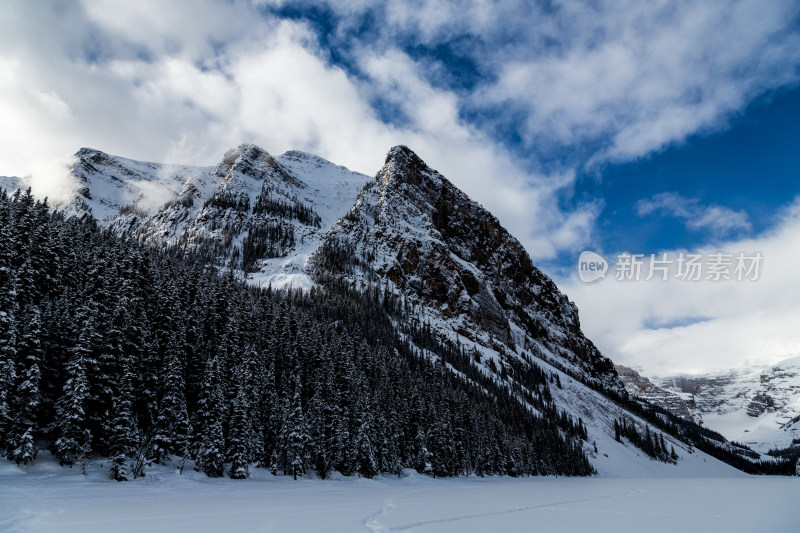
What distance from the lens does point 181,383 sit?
38594 millimetres

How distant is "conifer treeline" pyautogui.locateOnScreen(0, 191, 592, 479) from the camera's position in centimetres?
3103

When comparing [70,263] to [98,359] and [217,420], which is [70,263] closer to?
[98,359]

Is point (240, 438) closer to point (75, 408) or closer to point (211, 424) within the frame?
point (211, 424)

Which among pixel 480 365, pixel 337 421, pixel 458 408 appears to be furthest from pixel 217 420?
pixel 480 365

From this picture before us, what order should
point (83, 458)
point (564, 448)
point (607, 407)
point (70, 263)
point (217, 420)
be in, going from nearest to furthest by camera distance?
point (83, 458) → point (217, 420) → point (70, 263) → point (564, 448) → point (607, 407)

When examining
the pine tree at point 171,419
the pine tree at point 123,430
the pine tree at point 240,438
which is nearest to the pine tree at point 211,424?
the pine tree at point 240,438

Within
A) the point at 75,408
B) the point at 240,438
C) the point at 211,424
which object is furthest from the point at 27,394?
the point at 240,438

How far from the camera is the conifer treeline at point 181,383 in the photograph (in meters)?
31.0

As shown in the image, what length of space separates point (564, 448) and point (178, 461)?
10108 centimetres

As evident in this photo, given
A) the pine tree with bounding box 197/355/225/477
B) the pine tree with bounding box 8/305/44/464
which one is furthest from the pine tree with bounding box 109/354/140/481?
the pine tree with bounding box 197/355/225/477

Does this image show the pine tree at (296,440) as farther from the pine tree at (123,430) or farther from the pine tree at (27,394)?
the pine tree at (27,394)

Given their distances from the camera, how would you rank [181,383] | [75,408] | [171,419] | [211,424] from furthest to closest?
[181,383] → [211,424] → [171,419] → [75,408]

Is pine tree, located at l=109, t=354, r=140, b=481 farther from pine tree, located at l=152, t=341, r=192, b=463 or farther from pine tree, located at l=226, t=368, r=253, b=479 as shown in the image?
pine tree, located at l=226, t=368, r=253, b=479

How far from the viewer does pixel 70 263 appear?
49938 millimetres
